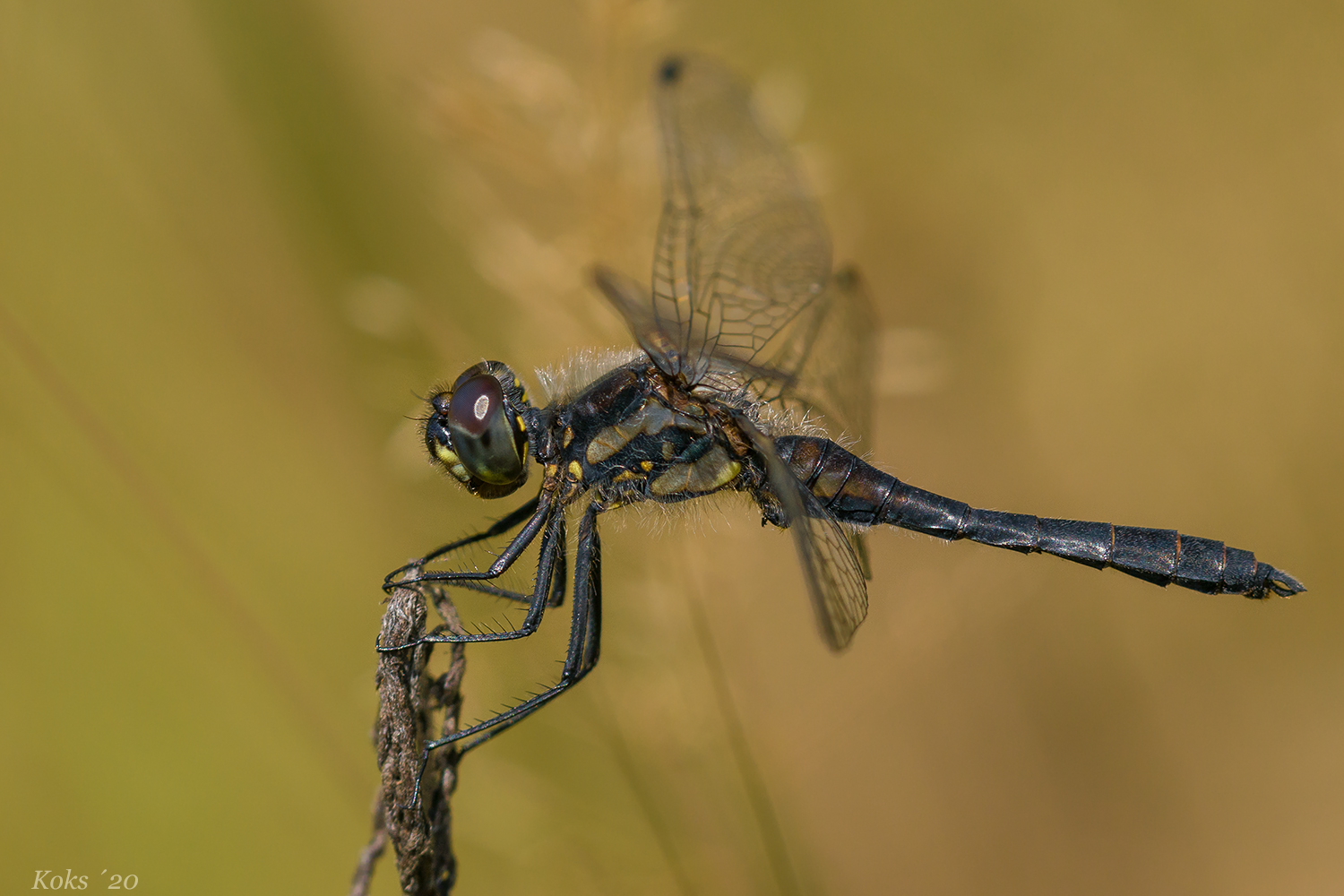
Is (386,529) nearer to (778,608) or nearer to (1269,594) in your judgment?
(778,608)

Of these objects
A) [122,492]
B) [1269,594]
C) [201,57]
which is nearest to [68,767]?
[122,492]

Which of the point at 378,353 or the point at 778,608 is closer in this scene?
the point at 378,353

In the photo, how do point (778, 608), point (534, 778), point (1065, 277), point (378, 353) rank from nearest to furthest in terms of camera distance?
point (534, 778), point (378, 353), point (778, 608), point (1065, 277)

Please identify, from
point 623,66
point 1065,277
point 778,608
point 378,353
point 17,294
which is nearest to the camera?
point 17,294

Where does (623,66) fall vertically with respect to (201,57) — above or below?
below

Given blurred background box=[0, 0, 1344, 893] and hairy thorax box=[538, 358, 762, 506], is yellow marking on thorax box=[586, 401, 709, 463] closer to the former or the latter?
hairy thorax box=[538, 358, 762, 506]

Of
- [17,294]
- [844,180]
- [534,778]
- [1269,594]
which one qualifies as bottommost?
[1269,594]

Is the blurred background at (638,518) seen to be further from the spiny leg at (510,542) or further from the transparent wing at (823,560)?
the transparent wing at (823,560)
